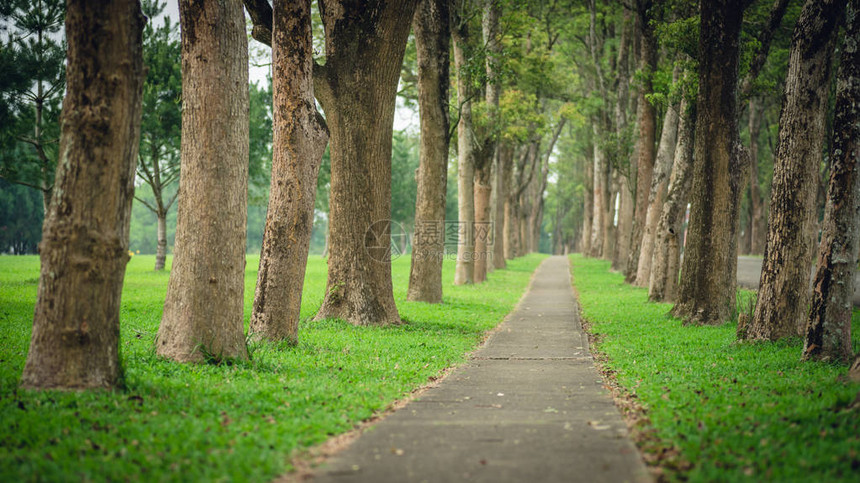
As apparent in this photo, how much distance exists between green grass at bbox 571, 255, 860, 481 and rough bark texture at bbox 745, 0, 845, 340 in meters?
0.57

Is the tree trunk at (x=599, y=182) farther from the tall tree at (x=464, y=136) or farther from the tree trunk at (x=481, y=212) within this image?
the tall tree at (x=464, y=136)

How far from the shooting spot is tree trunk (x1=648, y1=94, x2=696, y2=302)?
15375 millimetres

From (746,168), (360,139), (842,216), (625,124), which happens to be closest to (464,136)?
(360,139)

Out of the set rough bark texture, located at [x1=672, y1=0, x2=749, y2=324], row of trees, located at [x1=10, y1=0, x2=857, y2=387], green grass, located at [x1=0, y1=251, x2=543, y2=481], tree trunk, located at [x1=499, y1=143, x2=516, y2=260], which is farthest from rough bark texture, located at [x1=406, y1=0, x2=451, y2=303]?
tree trunk, located at [x1=499, y1=143, x2=516, y2=260]

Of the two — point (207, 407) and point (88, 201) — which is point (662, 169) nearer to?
point (207, 407)

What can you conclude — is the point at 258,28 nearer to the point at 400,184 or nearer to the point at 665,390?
the point at 665,390

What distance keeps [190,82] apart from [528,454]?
18.0 ft

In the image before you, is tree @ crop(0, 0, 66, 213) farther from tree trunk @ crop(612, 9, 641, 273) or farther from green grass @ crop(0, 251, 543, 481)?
tree trunk @ crop(612, 9, 641, 273)

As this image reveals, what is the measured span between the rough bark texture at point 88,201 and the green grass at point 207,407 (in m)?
0.39

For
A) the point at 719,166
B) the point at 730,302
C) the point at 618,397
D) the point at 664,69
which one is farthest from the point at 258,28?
the point at 664,69

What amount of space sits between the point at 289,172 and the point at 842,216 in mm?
6630

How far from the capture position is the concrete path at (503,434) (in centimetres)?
438

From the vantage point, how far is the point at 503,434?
5301mm

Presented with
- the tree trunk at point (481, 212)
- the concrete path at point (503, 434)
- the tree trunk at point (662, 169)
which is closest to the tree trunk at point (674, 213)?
the tree trunk at point (662, 169)
